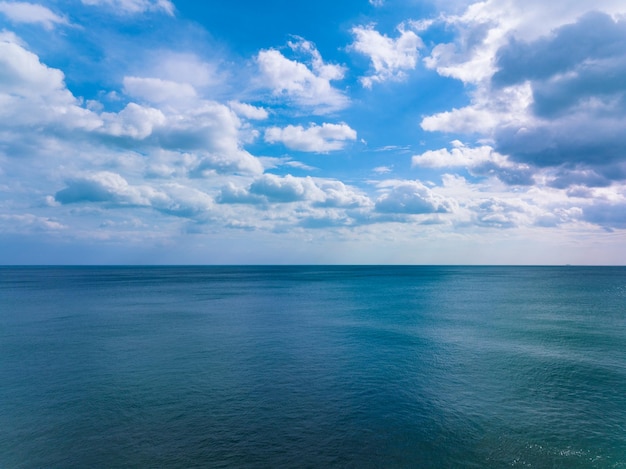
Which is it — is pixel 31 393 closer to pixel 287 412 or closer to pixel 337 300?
pixel 287 412

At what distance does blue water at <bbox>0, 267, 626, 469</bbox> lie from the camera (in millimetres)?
26172

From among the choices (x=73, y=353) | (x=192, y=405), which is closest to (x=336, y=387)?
(x=192, y=405)

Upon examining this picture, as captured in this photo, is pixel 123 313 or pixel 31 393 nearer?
pixel 31 393

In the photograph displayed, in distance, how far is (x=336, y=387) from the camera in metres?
38.3

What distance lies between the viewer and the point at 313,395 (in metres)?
36.1

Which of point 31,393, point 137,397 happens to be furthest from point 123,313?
point 137,397

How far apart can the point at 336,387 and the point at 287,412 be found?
7660 mm

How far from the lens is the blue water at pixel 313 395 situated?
2617 centimetres

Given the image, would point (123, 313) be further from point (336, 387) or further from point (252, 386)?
point (336, 387)

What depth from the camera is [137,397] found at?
117 ft

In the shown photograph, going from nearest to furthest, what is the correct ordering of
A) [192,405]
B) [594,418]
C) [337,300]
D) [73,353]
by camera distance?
[594,418]
[192,405]
[73,353]
[337,300]

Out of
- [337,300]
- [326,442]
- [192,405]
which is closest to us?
[326,442]

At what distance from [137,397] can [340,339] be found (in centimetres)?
3311

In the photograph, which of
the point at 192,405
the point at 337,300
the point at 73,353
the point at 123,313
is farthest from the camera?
the point at 337,300
